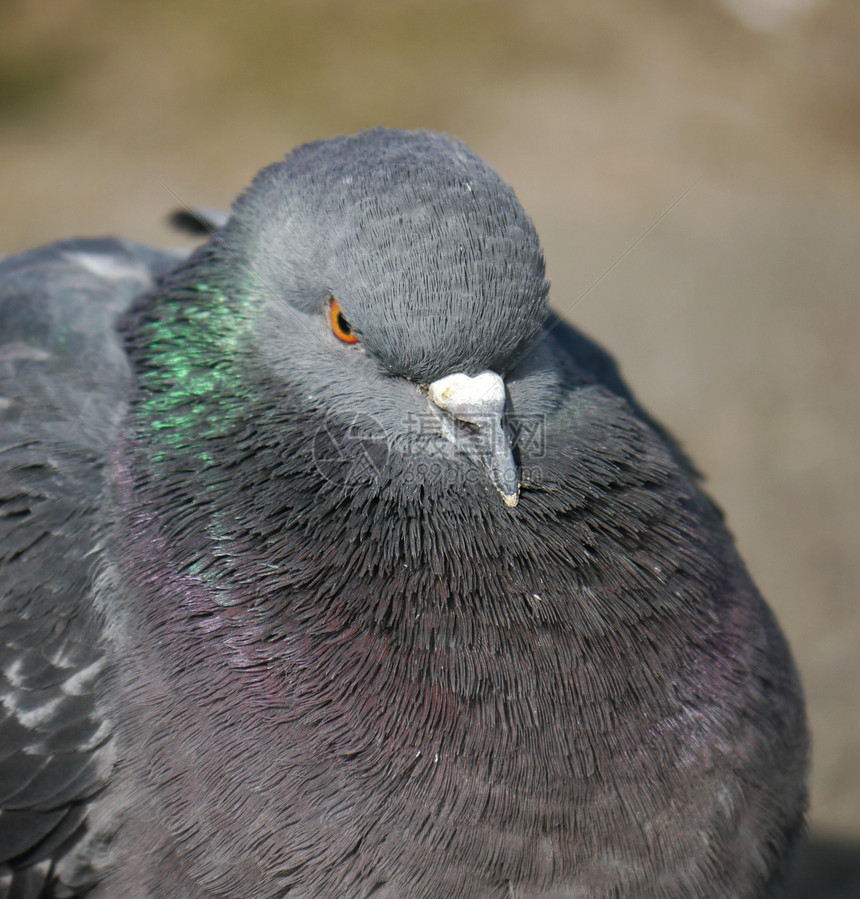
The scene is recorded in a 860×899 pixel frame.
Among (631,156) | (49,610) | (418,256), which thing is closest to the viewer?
(418,256)

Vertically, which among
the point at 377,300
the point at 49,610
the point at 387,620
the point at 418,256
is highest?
the point at 418,256

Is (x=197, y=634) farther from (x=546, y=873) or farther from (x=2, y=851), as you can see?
(x=546, y=873)

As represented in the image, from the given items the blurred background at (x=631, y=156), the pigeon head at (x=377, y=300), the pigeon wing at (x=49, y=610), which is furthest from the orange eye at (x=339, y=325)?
the blurred background at (x=631, y=156)

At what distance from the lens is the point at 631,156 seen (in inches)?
416

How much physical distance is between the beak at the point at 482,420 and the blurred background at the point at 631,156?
4.20 metres

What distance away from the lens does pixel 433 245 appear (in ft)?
8.55

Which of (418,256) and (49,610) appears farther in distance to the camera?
(49,610)

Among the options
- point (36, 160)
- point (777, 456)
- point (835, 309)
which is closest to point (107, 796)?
point (777, 456)

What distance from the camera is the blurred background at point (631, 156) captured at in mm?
7301

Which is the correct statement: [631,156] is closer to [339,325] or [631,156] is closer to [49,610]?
[339,325]

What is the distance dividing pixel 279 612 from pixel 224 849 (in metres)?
0.71

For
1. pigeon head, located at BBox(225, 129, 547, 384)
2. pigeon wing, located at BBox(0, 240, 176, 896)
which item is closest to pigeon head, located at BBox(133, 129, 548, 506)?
pigeon head, located at BBox(225, 129, 547, 384)

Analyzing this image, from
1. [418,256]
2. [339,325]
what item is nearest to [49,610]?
[339,325]

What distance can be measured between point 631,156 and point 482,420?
8.81 meters
